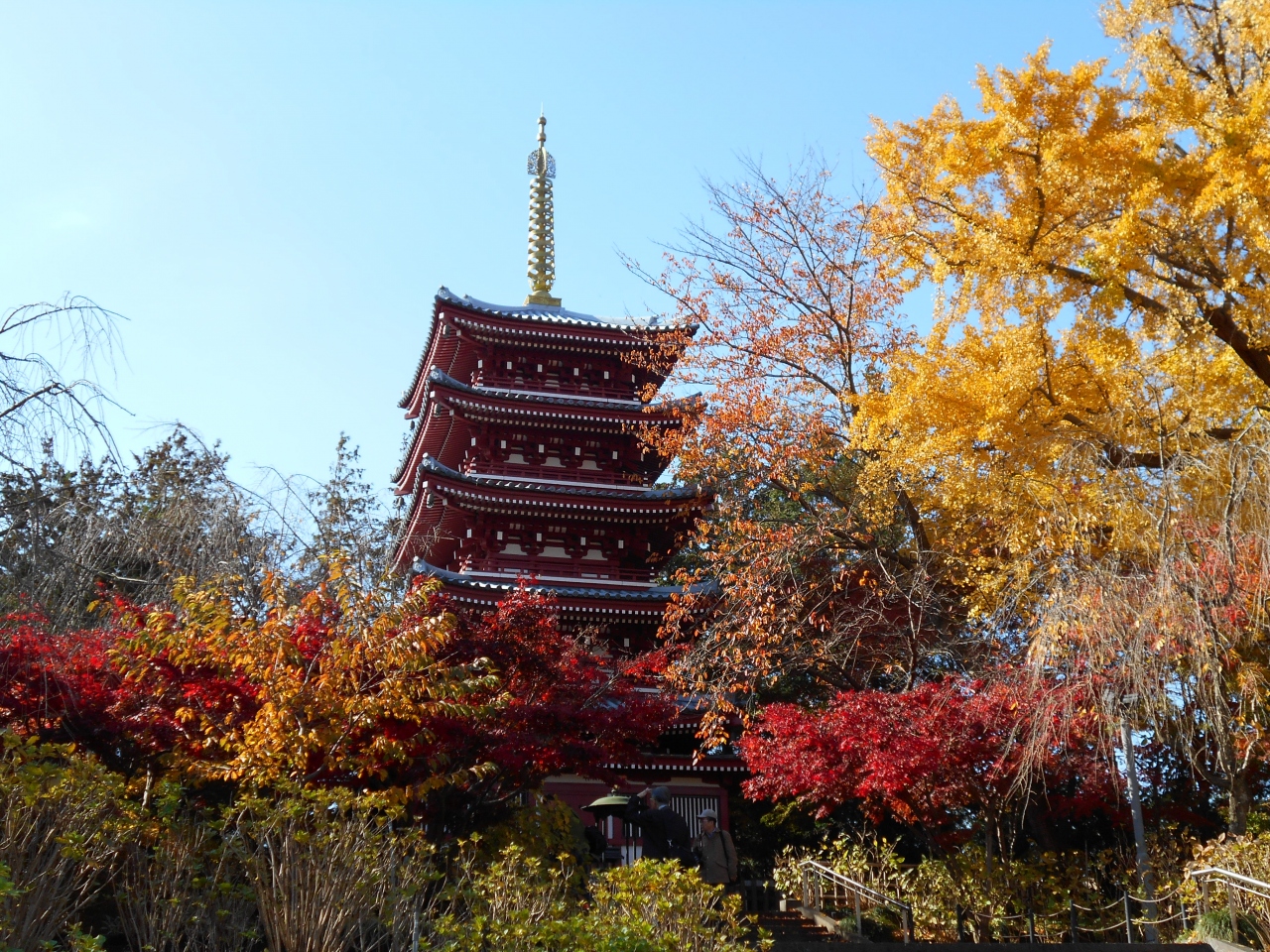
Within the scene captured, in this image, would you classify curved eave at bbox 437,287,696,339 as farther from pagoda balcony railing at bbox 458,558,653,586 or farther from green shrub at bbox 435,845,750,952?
green shrub at bbox 435,845,750,952

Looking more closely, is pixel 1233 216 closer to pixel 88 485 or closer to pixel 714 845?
pixel 714 845

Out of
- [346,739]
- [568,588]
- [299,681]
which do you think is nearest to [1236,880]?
[346,739]

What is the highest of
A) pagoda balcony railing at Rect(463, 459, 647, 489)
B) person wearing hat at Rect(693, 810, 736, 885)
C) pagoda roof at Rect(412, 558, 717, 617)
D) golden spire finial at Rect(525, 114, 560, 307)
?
golden spire finial at Rect(525, 114, 560, 307)

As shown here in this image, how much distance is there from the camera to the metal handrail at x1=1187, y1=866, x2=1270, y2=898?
9.91 metres

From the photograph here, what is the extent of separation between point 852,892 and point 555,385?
11.3 m

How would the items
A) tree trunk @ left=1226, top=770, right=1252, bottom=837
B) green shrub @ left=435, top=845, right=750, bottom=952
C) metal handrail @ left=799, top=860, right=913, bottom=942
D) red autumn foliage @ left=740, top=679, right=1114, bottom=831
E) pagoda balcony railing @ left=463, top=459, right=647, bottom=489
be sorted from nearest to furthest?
1. green shrub @ left=435, top=845, right=750, bottom=952
2. tree trunk @ left=1226, top=770, right=1252, bottom=837
3. metal handrail @ left=799, top=860, right=913, bottom=942
4. red autumn foliage @ left=740, top=679, right=1114, bottom=831
5. pagoda balcony railing @ left=463, top=459, right=647, bottom=489

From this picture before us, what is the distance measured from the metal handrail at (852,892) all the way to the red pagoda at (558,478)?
100 inches

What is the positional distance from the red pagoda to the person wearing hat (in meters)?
7.56

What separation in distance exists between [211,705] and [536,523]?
1125 cm

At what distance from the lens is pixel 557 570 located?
20266mm

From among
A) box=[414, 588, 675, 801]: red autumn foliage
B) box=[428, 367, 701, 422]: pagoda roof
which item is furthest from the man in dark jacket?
box=[428, 367, 701, 422]: pagoda roof

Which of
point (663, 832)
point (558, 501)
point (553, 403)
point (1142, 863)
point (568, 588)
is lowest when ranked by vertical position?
point (1142, 863)

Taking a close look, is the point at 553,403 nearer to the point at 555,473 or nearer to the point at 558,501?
the point at 555,473

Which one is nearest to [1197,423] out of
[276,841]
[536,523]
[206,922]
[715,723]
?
[276,841]
